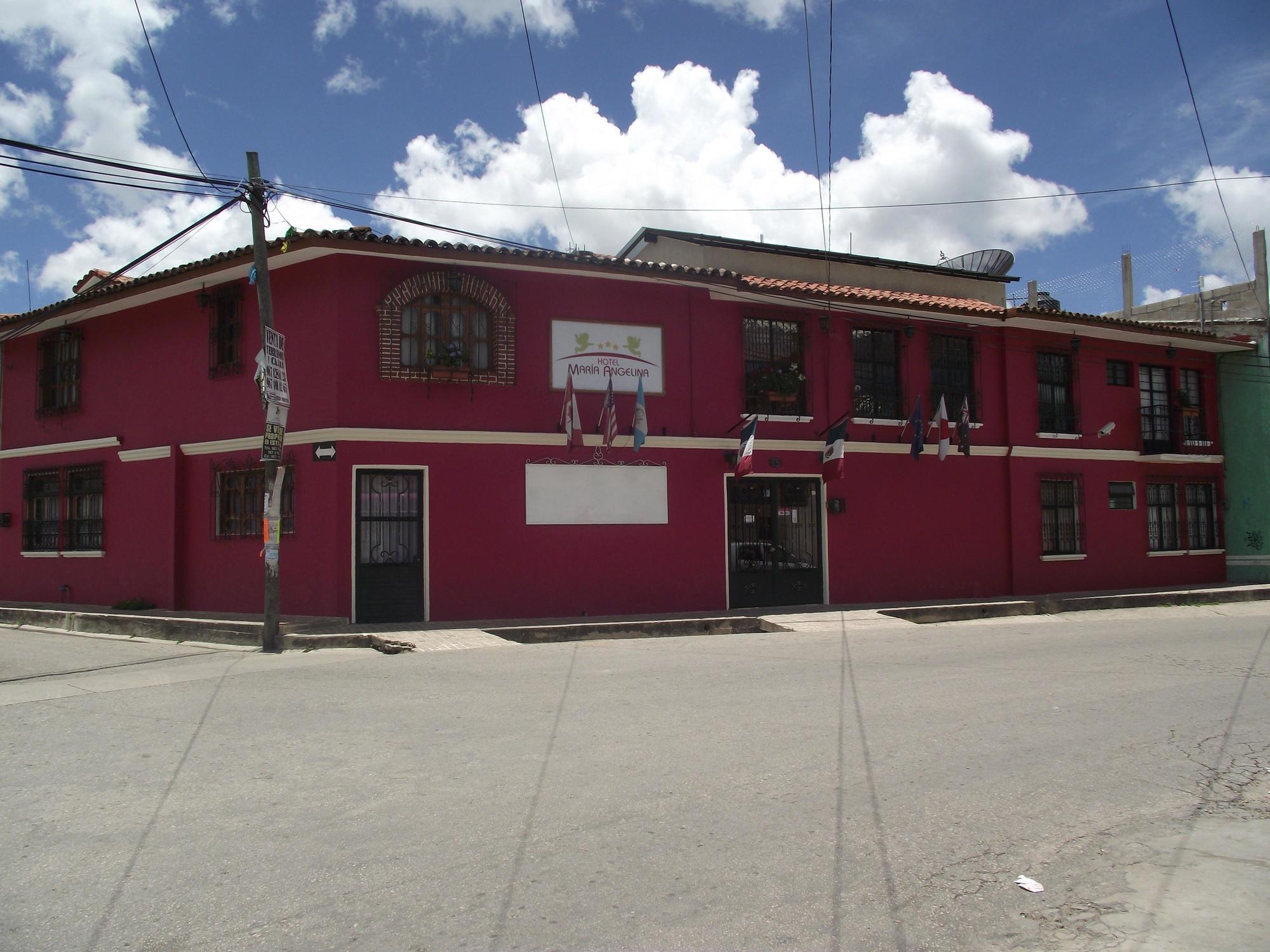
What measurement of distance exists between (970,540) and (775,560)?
444cm

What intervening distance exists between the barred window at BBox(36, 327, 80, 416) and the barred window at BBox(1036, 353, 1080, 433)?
769 inches

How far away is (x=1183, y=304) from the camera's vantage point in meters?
25.5

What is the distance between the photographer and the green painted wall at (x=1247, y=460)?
71.3 ft

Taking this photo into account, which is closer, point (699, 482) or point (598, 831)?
point (598, 831)

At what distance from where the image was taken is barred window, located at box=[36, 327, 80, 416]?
1812cm

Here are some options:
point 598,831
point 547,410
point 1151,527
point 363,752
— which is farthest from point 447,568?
point 1151,527

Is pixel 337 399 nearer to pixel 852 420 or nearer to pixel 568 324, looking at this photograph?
pixel 568 324

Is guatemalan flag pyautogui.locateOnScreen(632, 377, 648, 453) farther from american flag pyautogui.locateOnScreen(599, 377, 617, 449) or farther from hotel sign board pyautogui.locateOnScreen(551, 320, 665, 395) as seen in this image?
hotel sign board pyautogui.locateOnScreen(551, 320, 665, 395)

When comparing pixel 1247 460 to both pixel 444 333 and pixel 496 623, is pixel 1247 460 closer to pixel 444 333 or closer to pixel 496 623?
pixel 496 623

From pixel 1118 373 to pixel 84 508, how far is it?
71.8 feet

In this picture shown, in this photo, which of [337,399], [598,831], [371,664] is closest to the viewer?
[598,831]

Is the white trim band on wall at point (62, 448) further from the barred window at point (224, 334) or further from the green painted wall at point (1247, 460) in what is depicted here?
the green painted wall at point (1247, 460)

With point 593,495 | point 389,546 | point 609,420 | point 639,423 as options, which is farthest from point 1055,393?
point 389,546

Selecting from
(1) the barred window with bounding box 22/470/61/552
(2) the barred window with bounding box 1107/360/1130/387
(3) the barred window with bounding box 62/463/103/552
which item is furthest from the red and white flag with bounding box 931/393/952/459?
(1) the barred window with bounding box 22/470/61/552
